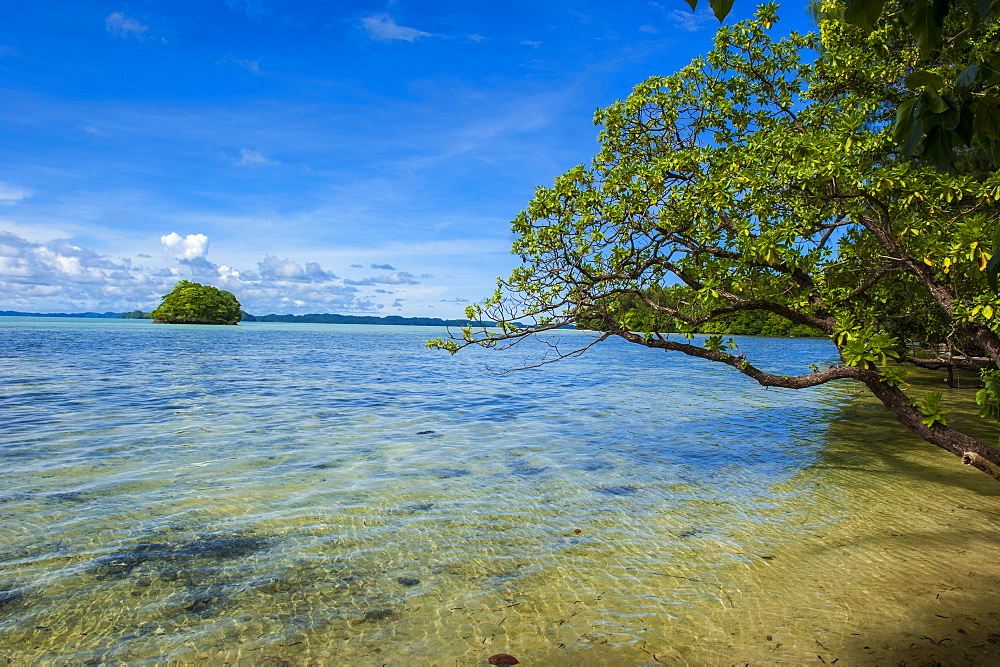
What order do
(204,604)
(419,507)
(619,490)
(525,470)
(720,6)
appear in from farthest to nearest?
1. (525,470)
2. (619,490)
3. (419,507)
4. (204,604)
5. (720,6)

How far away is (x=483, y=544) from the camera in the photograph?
24.0 ft

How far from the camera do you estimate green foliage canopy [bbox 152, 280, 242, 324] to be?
149m

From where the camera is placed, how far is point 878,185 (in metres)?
6.94

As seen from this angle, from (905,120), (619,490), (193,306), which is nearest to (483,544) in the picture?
(619,490)

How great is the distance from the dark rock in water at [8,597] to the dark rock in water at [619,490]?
7.96 meters

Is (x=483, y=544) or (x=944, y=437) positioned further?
(x=944, y=437)

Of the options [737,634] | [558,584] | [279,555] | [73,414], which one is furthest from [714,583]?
[73,414]

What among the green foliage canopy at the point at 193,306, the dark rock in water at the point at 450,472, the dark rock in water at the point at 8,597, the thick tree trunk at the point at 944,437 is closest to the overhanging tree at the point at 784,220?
the thick tree trunk at the point at 944,437

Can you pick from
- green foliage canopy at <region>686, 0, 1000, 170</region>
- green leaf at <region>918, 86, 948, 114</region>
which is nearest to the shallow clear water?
green foliage canopy at <region>686, 0, 1000, 170</region>

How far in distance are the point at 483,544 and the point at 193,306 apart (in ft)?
539

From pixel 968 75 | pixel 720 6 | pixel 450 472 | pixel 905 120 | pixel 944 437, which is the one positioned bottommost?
pixel 450 472

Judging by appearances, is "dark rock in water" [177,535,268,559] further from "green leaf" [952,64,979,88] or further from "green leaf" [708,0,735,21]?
"green leaf" [952,64,979,88]

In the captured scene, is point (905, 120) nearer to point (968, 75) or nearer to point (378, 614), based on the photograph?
point (968, 75)

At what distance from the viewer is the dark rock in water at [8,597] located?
5547 millimetres
